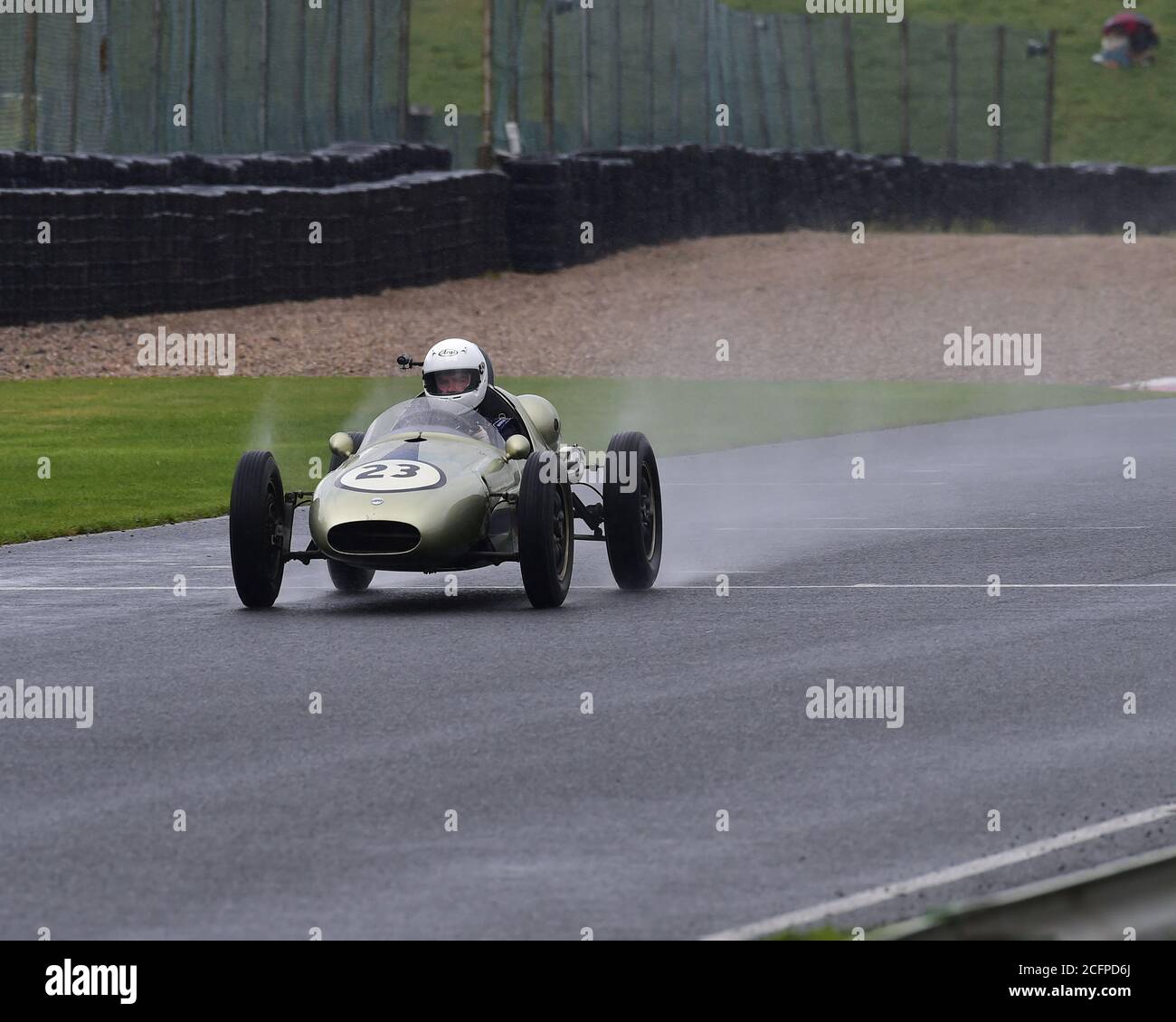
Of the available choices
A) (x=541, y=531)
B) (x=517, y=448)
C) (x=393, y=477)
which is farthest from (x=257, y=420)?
(x=541, y=531)

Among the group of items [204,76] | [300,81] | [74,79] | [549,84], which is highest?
[549,84]

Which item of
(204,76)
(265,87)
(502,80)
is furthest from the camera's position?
(502,80)

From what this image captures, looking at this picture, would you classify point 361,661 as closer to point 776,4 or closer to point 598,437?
point 598,437

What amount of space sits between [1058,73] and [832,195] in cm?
3044

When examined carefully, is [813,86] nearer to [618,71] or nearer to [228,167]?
[618,71]

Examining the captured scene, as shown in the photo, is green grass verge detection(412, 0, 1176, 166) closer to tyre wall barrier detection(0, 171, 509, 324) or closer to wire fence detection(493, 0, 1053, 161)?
wire fence detection(493, 0, 1053, 161)

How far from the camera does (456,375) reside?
486 inches

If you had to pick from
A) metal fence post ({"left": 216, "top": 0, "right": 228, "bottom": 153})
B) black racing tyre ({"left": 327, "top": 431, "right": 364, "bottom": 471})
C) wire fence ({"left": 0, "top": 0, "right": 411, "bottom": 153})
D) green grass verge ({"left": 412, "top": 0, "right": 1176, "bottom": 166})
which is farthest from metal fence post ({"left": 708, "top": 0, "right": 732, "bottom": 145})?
black racing tyre ({"left": 327, "top": 431, "right": 364, "bottom": 471})

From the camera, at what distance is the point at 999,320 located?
33.3 metres

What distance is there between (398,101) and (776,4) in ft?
143

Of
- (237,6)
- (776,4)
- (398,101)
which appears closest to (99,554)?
(237,6)

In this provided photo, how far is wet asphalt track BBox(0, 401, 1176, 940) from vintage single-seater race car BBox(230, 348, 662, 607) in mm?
253

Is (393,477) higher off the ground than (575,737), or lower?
higher

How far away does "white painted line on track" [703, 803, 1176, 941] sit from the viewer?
5.85 metres
